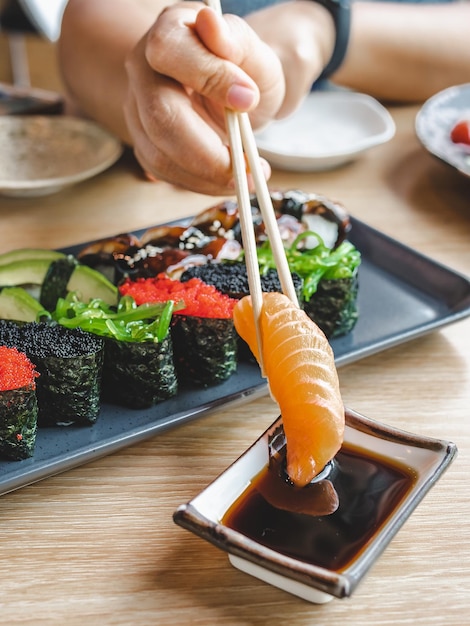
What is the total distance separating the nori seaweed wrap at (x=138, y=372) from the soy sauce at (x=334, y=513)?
0.27 meters

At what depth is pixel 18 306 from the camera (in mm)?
1266

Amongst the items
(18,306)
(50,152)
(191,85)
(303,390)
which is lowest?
(50,152)

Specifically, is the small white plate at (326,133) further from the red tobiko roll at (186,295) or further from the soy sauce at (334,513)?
the soy sauce at (334,513)

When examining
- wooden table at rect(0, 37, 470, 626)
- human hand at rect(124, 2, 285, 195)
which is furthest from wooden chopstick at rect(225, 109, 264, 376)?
wooden table at rect(0, 37, 470, 626)

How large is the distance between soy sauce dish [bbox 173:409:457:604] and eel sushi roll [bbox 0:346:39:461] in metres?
0.29

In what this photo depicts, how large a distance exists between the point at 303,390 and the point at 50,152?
133 cm

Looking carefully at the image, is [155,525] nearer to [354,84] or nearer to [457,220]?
[457,220]

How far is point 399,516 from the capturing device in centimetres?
84

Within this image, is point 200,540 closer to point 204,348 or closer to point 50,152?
point 204,348


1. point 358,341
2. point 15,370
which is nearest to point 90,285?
point 15,370

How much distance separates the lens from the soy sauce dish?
0.80 m

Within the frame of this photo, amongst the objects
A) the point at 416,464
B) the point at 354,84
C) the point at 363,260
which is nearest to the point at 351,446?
the point at 416,464

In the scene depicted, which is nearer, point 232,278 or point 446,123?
point 232,278

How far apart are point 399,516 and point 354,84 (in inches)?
75.4
